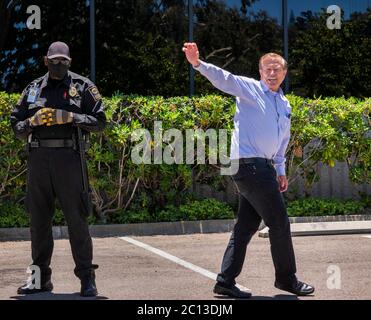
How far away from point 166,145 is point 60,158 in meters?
4.74

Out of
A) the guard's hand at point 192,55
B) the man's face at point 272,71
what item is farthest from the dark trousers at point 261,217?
the guard's hand at point 192,55

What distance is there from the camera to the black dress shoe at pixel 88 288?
6168mm

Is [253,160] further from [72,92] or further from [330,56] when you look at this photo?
[330,56]

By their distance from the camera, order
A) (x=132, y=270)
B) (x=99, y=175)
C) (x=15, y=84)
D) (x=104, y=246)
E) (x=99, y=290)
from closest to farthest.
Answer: (x=99, y=290)
(x=132, y=270)
(x=104, y=246)
(x=99, y=175)
(x=15, y=84)

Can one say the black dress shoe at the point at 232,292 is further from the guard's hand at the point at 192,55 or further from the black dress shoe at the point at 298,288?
the guard's hand at the point at 192,55

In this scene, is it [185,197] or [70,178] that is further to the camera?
[185,197]

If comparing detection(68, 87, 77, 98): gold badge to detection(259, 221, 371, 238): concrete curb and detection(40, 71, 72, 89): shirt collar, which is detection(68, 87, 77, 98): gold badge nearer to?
detection(40, 71, 72, 89): shirt collar

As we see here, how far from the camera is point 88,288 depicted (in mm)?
6176

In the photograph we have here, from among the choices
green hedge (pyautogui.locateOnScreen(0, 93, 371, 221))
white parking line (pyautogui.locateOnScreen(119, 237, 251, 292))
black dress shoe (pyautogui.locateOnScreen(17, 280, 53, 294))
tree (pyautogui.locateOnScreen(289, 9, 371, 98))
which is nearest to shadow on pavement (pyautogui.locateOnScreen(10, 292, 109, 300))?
black dress shoe (pyautogui.locateOnScreen(17, 280, 53, 294))

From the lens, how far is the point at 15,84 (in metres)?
13.0

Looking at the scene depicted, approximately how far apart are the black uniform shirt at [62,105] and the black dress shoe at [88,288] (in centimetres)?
110
